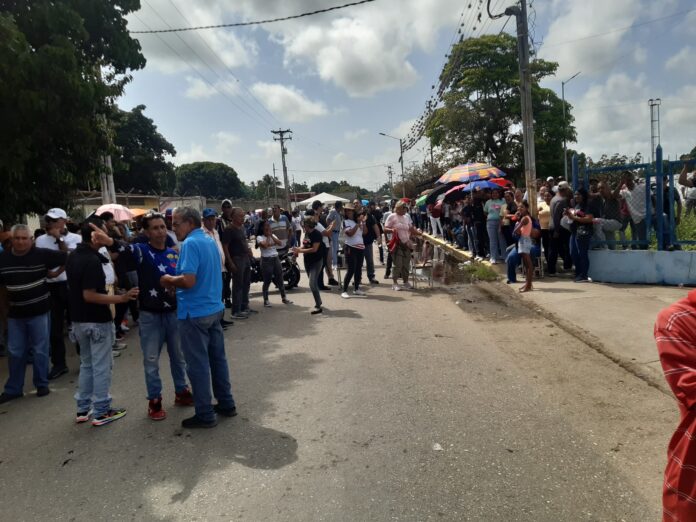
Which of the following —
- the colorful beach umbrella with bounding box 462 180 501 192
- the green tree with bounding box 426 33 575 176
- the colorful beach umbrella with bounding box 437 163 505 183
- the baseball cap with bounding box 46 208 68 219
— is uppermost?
the green tree with bounding box 426 33 575 176

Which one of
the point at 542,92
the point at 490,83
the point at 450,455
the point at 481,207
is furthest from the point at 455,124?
the point at 450,455

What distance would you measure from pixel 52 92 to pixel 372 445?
621 cm

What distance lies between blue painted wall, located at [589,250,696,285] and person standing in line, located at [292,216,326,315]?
5.07 meters

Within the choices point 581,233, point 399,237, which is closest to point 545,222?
point 581,233

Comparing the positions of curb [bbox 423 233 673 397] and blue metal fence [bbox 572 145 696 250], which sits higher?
blue metal fence [bbox 572 145 696 250]

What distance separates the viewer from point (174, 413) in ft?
15.0

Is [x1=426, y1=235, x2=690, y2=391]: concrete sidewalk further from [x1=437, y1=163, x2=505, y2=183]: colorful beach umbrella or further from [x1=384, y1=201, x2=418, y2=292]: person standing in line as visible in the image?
[x1=437, y1=163, x2=505, y2=183]: colorful beach umbrella

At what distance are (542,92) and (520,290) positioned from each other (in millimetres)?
29650

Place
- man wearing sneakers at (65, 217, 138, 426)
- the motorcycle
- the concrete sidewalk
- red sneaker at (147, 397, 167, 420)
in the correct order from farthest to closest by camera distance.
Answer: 1. the motorcycle
2. the concrete sidewalk
3. red sneaker at (147, 397, 167, 420)
4. man wearing sneakers at (65, 217, 138, 426)

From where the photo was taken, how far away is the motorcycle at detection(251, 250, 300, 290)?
36.9 feet

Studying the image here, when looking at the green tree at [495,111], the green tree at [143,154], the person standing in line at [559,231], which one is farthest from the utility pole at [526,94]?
the green tree at [143,154]

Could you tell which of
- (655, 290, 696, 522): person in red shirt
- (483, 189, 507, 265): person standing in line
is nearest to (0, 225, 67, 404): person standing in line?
(655, 290, 696, 522): person in red shirt

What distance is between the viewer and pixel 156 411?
4.44 metres

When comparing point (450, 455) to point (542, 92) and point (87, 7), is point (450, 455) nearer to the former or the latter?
point (87, 7)
